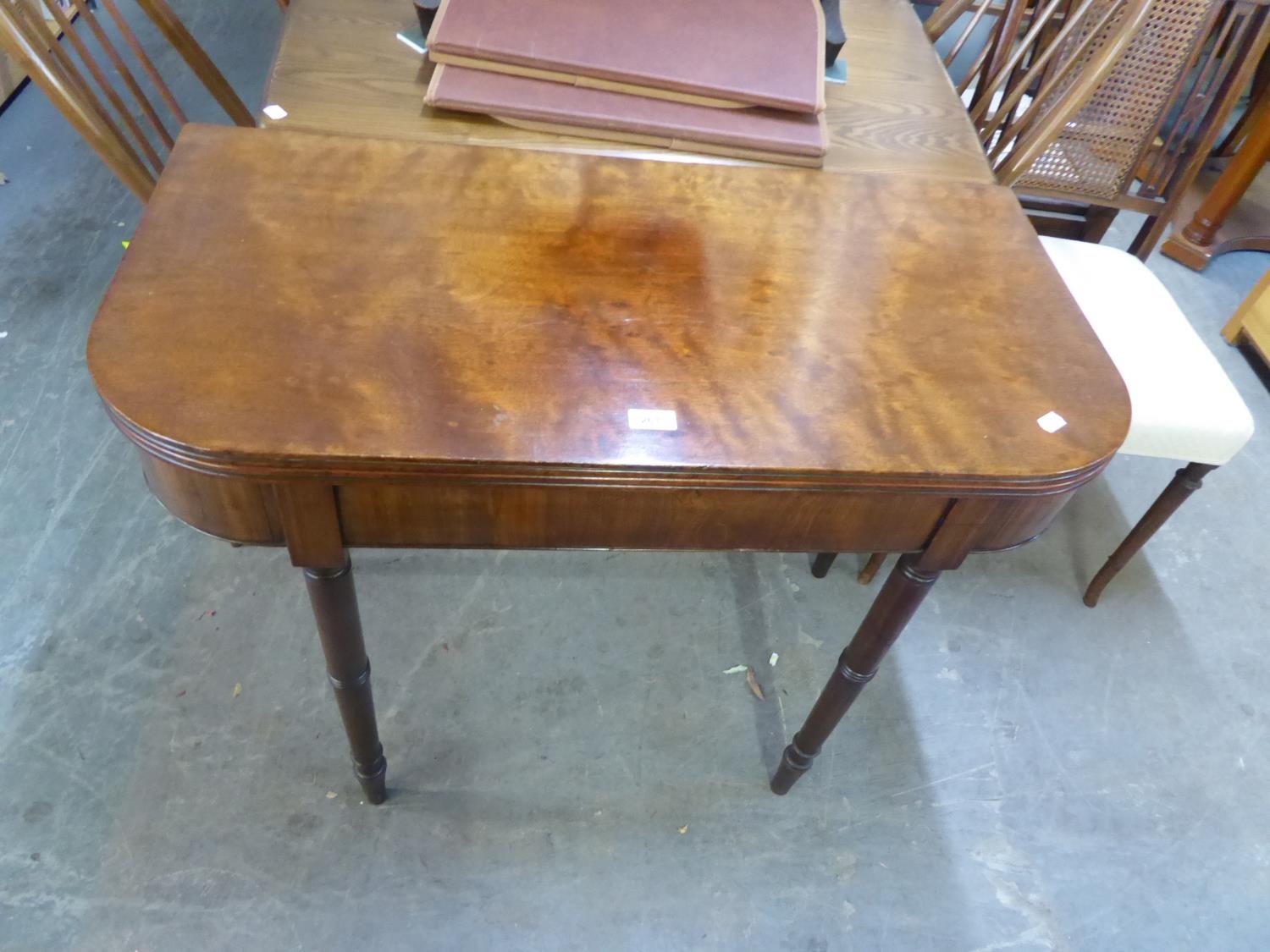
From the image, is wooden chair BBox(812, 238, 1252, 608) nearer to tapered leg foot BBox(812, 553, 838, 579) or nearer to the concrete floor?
the concrete floor

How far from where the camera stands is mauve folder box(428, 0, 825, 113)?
3.22 ft

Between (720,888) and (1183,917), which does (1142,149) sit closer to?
(1183,917)

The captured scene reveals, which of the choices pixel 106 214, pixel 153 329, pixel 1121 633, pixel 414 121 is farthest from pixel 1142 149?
pixel 106 214

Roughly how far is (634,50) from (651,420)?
0.58 metres

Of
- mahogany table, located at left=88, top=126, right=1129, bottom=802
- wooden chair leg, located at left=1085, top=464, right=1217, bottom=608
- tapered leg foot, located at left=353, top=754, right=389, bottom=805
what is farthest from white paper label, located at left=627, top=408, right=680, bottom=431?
wooden chair leg, located at left=1085, top=464, right=1217, bottom=608

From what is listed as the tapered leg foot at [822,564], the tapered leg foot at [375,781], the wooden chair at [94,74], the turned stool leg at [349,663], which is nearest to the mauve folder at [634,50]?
the wooden chair at [94,74]

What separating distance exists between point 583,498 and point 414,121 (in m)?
0.58

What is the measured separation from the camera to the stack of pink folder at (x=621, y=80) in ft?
3.21

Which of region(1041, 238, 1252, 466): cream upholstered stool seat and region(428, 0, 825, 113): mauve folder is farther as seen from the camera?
region(1041, 238, 1252, 466): cream upholstered stool seat

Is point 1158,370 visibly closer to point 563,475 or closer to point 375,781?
point 563,475

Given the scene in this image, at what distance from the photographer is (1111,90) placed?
1.30 meters

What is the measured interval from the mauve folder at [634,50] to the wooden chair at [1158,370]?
0.48 metres

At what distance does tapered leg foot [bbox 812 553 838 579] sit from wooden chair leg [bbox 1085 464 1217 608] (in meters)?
0.47

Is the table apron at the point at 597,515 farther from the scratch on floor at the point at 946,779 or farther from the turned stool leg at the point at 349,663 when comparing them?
the scratch on floor at the point at 946,779
